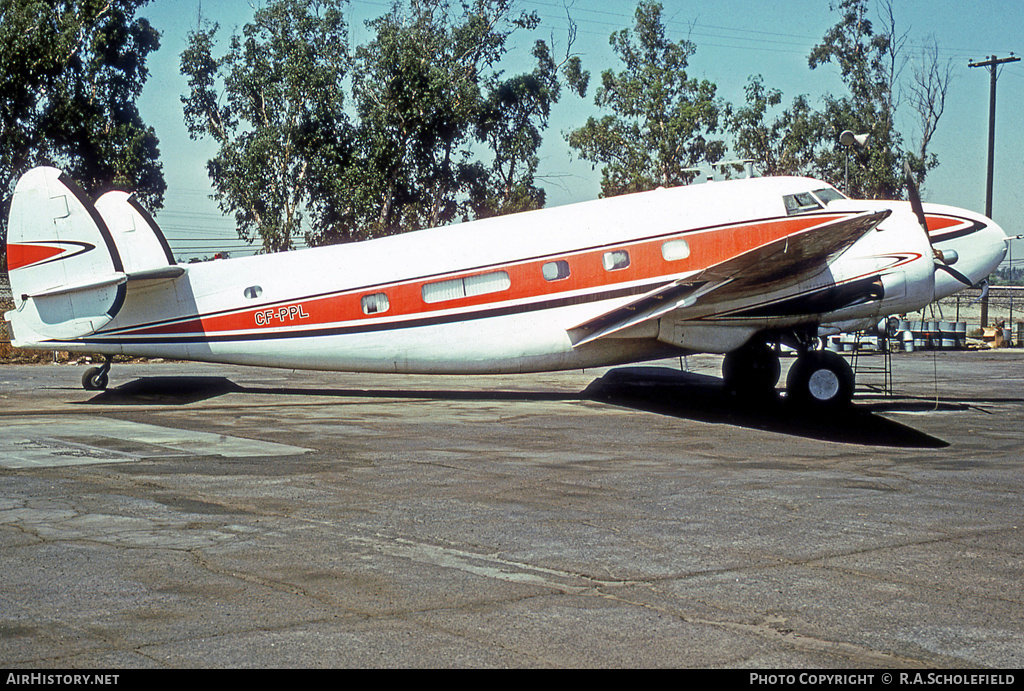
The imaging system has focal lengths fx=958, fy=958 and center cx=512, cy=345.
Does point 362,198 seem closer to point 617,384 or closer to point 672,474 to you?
point 617,384

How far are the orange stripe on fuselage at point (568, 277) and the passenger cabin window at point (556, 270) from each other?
0.22 ft

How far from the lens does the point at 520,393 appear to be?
829 inches

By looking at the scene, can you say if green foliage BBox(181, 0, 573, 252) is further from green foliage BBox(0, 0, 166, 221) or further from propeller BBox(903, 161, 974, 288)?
propeller BBox(903, 161, 974, 288)

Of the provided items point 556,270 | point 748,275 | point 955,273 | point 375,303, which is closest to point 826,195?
point 955,273

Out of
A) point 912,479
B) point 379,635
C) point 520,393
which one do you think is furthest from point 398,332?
point 379,635

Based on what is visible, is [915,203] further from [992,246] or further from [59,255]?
[59,255]

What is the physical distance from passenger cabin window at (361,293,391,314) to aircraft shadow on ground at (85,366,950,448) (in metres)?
2.49

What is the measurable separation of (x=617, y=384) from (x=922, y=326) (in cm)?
2376

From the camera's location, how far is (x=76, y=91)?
4809 cm

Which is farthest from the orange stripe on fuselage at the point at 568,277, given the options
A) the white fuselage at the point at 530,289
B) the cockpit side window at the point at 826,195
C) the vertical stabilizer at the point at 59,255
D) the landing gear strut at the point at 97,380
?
the landing gear strut at the point at 97,380

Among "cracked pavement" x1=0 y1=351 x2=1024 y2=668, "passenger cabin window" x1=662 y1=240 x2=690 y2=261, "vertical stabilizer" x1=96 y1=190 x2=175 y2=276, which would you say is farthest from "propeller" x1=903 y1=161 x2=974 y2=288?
"vertical stabilizer" x1=96 y1=190 x2=175 y2=276

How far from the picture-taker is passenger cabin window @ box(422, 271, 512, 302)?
17.8 m

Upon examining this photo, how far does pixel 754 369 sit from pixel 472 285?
5.95 metres

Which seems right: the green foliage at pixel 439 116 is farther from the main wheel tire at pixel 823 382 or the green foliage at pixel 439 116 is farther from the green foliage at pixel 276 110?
the main wheel tire at pixel 823 382
